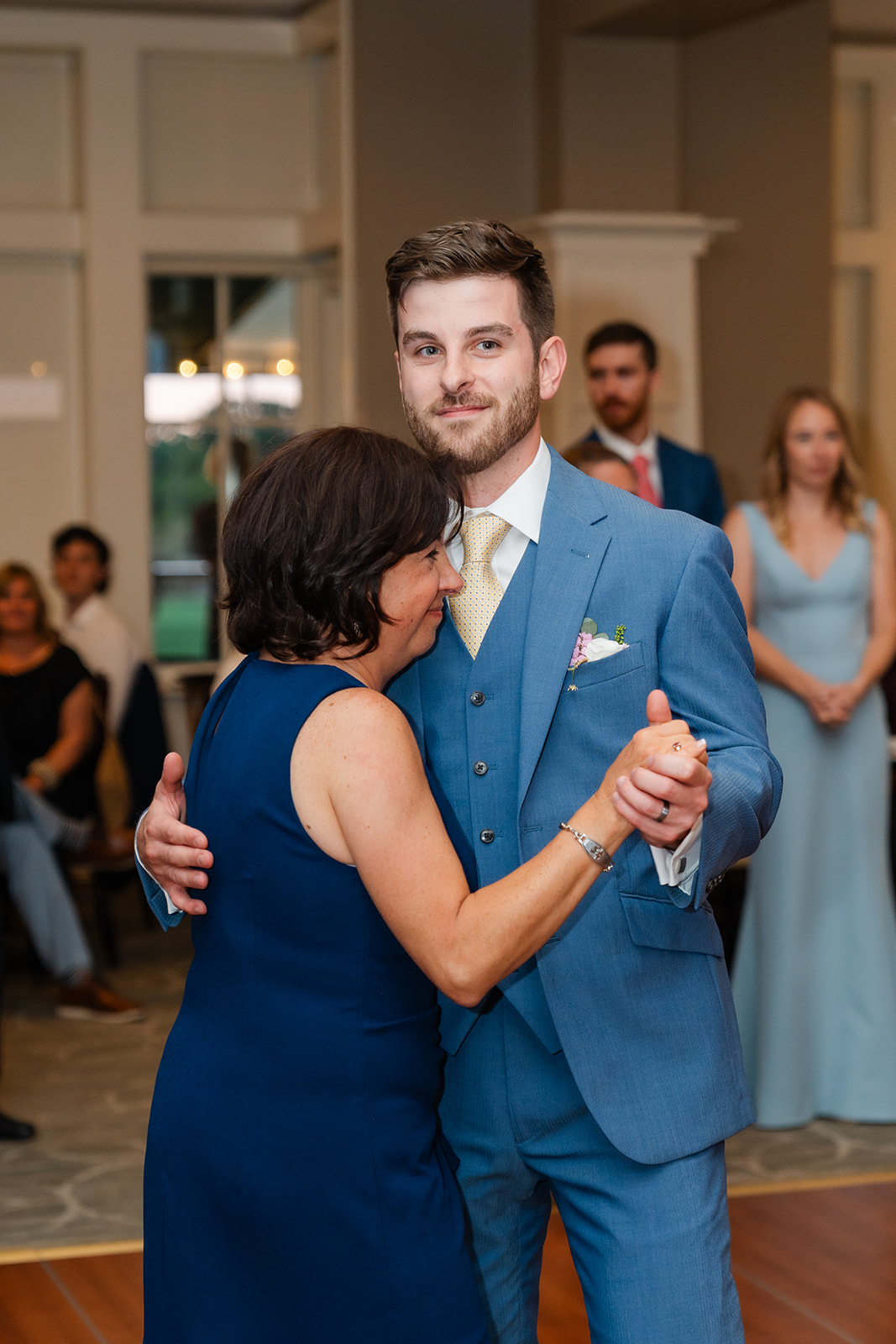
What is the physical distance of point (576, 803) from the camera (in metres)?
1.71

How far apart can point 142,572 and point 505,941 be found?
6292 mm

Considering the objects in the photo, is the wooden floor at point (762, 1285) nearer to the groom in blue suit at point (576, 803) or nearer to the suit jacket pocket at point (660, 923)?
the groom in blue suit at point (576, 803)

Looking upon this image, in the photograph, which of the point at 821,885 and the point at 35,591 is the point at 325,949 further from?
the point at 35,591

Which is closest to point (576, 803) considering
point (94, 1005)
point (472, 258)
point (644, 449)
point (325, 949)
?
point (325, 949)

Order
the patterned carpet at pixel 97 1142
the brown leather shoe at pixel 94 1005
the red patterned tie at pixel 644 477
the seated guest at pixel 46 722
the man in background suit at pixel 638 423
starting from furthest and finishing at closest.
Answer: the seated guest at pixel 46 722 → the brown leather shoe at pixel 94 1005 → the man in background suit at pixel 638 423 → the red patterned tie at pixel 644 477 → the patterned carpet at pixel 97 1142

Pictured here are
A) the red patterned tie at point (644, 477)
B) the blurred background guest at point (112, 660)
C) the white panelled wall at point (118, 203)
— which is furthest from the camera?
the white panelled wall at point (118, 203)

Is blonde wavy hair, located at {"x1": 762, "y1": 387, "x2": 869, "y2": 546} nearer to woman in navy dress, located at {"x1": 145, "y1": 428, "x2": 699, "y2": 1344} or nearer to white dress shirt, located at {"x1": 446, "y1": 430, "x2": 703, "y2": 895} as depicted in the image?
white dress shirt, located at {"x1": 446, "y1": 430, "x2": 703, "y2": 895}

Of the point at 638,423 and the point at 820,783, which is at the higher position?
the point at 638,423

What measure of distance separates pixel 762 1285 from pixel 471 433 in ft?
6.83

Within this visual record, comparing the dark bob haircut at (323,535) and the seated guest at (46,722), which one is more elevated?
Answer: the dark bob haircut at (323,535)

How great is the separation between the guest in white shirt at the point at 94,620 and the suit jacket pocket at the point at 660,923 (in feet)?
15.1

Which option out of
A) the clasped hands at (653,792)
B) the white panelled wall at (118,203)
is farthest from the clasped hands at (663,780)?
the white panelled wall at (118,203)

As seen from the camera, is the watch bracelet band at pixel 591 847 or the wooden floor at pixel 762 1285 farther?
the wooden floor at pixel 762 1285

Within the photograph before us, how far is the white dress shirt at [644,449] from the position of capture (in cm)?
482
